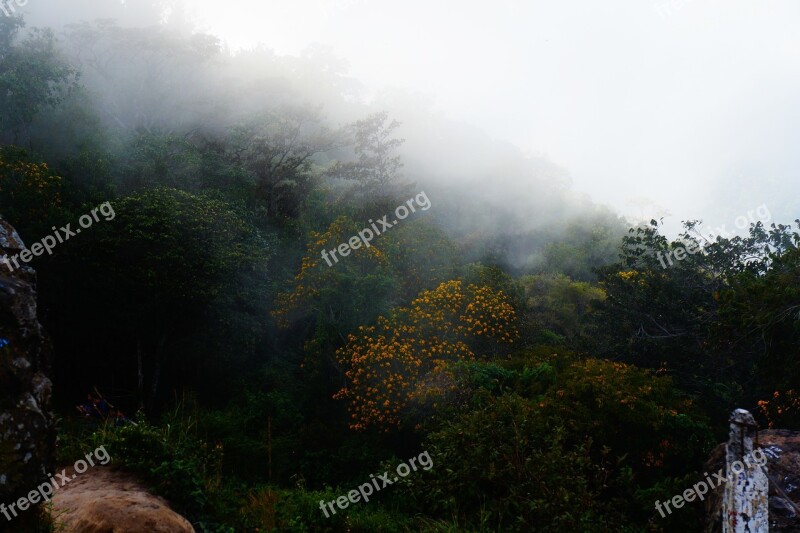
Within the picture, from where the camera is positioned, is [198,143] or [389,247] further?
[198,143]

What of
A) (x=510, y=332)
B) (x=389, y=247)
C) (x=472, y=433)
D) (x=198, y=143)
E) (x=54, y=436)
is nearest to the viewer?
(x=54, y=436)

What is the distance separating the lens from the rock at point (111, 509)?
4.40 metres

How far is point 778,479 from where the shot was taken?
6355 millimetres

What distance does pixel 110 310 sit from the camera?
437 inches

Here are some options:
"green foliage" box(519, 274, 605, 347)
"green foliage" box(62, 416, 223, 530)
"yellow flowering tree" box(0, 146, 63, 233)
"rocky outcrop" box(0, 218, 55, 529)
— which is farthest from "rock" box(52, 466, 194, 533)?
"green foliage" box(519, 274, 605, 347)

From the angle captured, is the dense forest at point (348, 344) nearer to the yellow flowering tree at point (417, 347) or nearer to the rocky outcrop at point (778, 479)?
the yellow flowering tree at point (417, 347)

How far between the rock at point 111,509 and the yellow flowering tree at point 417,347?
16.5ft

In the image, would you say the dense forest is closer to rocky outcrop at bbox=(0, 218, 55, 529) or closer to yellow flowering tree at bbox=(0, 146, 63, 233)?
yellow flowering tree at bbox=(0, 146, 63, 233)

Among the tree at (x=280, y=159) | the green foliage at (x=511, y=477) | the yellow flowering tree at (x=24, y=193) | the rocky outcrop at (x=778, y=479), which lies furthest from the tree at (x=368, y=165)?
the rocky outcrop at (x=778, y=479)

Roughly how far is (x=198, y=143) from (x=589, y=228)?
22.9 meters

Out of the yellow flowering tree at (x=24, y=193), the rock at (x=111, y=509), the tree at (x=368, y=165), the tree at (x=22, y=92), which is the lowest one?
the rock at (x=111, y=509)

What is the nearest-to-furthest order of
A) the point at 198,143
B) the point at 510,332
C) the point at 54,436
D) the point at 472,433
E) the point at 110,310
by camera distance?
the point at 54,436, the point at 472,433, the point at 110,310, the point at 510,332, the point at 198,143

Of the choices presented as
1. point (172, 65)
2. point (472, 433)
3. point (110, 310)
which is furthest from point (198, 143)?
point (472, 433)

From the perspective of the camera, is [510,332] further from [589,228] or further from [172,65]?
[172,65]
